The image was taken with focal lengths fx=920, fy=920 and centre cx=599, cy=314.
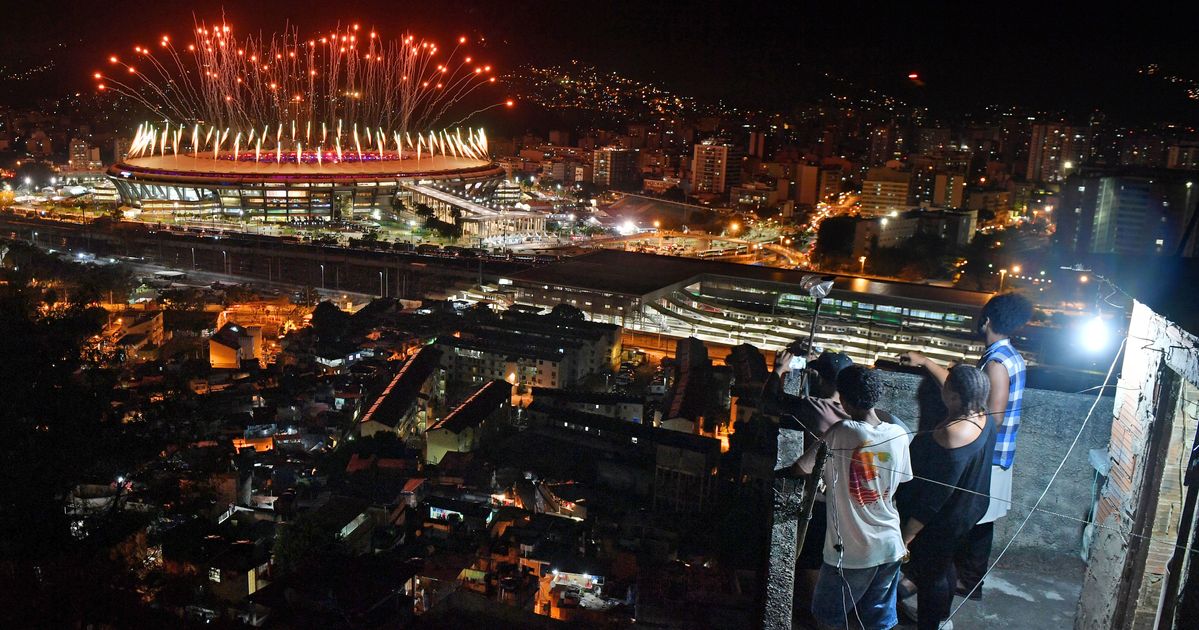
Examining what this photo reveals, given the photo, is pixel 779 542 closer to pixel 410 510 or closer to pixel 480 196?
pixel 410 510

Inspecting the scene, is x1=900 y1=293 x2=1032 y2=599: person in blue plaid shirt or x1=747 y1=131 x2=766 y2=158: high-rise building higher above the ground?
x1=747 y1=131 x2=766 y2=158: high-rise building

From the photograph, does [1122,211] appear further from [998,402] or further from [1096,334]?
[998,402]

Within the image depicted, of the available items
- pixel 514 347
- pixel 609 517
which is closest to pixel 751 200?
pixel 514 347

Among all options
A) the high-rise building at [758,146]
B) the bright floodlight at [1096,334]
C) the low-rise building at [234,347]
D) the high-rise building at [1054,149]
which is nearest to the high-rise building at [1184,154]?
the high-rise building at [1054,149]

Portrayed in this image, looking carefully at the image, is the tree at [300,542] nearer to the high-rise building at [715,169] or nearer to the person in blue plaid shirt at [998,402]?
the person in blue plaid shirt at [998,402]

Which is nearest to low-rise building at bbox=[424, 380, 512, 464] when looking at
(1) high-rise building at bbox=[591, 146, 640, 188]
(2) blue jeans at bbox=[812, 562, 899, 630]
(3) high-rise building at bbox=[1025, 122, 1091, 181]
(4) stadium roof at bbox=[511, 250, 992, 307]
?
(4) stadium roof at bbox=[511, 250, 992, 307]

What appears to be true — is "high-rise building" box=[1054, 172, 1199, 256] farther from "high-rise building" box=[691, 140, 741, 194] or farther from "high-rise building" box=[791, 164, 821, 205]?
"high-rise building" box=[691, 140, 741, 194]
